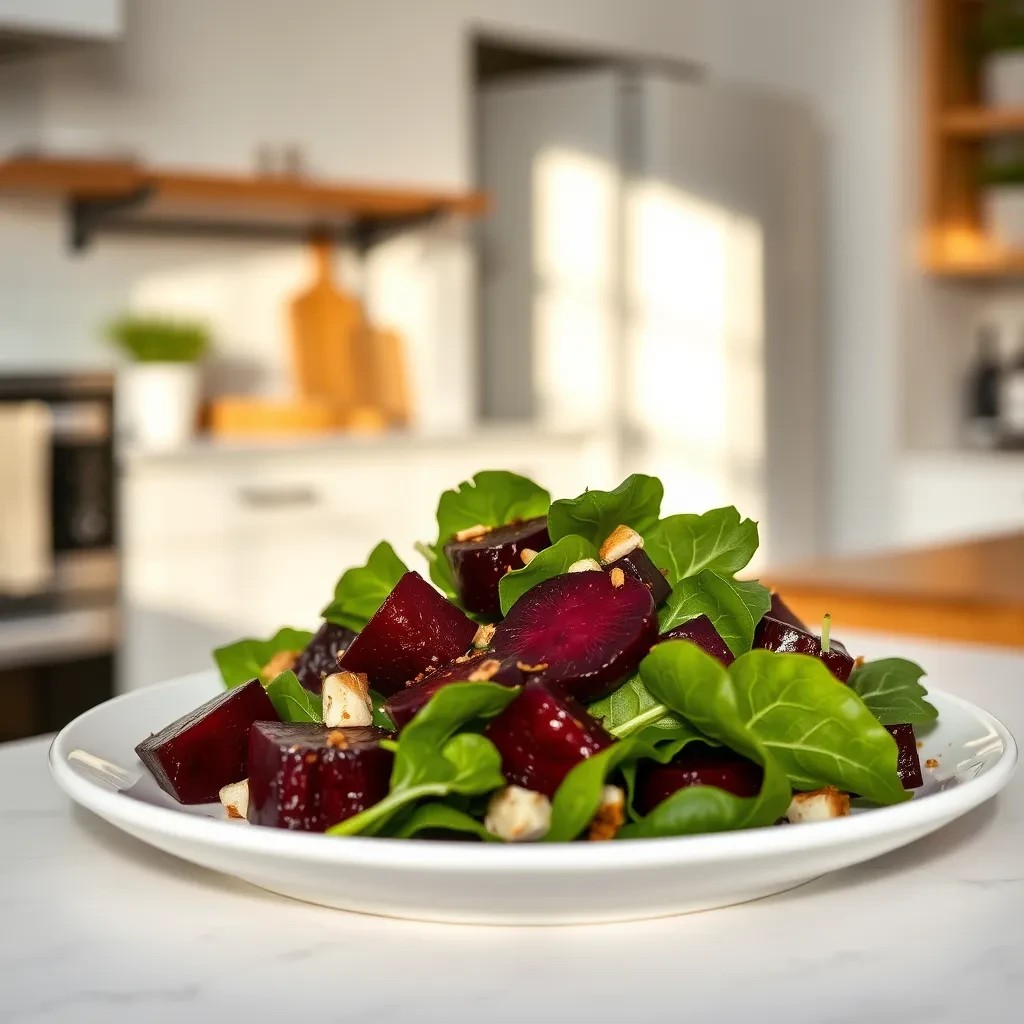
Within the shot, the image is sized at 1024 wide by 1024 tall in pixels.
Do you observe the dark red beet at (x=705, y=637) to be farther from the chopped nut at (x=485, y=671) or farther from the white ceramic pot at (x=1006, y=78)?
the white ceramic pot at (x=1006, y=78)

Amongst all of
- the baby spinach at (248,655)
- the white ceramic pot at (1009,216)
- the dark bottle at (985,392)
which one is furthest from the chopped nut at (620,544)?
the dark bottle at (985,392)

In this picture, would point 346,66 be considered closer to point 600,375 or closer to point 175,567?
point 600,375

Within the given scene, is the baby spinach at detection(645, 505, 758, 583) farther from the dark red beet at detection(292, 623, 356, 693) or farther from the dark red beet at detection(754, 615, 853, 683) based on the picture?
the dark red beet at detection(292, 623, 356, 693)

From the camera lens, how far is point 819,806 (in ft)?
1.90

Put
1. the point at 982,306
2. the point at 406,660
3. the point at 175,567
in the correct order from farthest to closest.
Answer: the point at 982,306
the point at 175,567
the point at 406,660

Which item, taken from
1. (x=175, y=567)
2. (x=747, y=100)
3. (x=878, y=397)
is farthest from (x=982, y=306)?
(x=175, y=567)

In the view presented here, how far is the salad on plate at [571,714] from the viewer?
544 mm

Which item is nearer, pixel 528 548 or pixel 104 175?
pixel 528 548

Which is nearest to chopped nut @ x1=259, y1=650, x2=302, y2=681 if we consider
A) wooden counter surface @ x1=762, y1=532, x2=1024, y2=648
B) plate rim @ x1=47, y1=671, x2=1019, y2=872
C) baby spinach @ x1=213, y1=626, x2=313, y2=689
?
baby spinach @ x1=213, y1=626, x2=313, y2=689

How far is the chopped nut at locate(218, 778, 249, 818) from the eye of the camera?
2.06 feet

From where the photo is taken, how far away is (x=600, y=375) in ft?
14.1

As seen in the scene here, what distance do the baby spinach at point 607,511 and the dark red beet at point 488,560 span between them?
0.04 feet

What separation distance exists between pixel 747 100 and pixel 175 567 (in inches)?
87.1

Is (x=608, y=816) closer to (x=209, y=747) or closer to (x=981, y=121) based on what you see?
(x=209, y=747)
